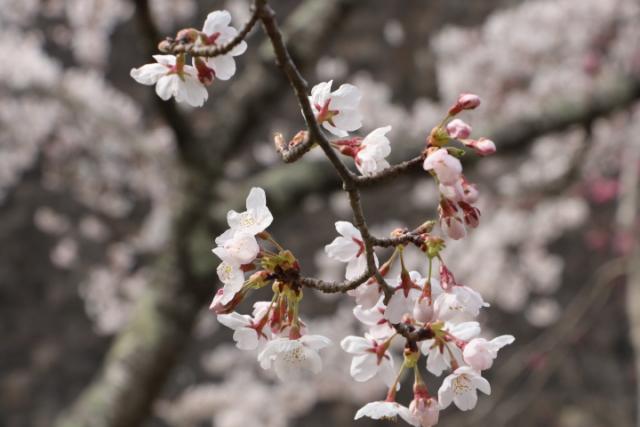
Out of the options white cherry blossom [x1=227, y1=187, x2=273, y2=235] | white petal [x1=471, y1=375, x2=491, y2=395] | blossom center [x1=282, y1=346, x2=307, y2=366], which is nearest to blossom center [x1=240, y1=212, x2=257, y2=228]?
white cherry blossom [x1=227, y1=187, x2=273, y2=235]

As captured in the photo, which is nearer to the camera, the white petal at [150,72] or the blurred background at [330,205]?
the white petal at [150,72]

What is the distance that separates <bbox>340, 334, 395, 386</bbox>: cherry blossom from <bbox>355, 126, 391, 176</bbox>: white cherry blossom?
0.45 ft

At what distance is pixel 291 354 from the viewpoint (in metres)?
0.56

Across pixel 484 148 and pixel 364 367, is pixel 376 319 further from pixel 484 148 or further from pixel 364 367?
pixel 484 148

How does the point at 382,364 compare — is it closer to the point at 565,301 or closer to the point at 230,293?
the point at 230,293

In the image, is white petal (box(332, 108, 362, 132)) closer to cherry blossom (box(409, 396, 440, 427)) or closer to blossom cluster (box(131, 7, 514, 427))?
blossom cluster (box(131, 7, 514, 427))

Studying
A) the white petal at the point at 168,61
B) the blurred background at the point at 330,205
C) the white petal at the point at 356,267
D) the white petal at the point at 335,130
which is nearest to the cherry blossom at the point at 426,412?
the white petal at the point at 356,267

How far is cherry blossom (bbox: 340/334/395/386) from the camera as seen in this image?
1.92 feet

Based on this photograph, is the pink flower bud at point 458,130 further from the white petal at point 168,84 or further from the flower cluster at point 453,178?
the white petal at point 168,84

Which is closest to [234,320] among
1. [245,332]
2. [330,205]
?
[245,332]

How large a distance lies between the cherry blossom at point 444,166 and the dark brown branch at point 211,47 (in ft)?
0.48

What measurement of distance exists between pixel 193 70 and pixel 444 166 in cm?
22

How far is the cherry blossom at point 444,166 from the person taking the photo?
1.61 ft

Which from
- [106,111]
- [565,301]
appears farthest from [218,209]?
[565,301]
